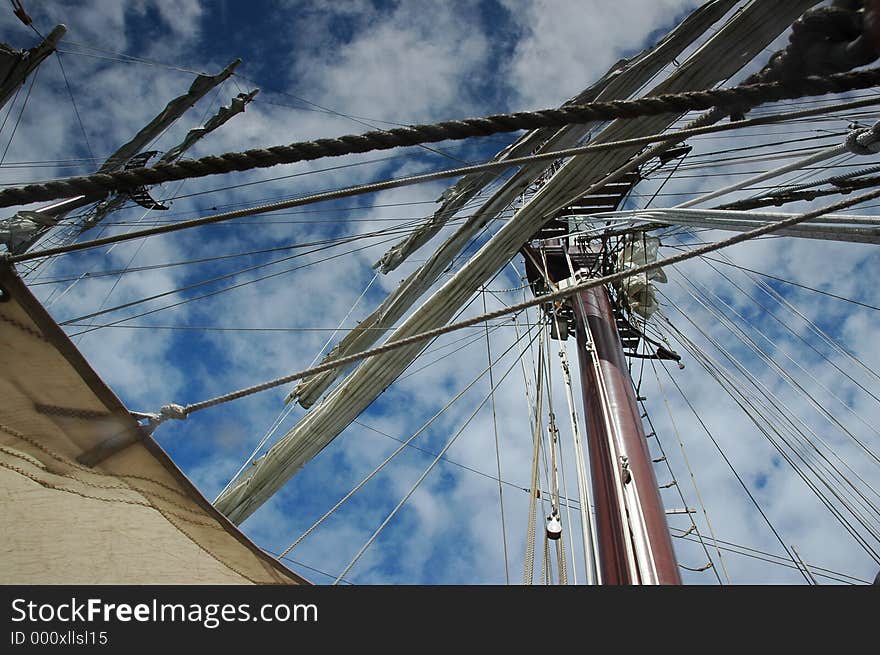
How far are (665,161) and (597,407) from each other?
3569mm

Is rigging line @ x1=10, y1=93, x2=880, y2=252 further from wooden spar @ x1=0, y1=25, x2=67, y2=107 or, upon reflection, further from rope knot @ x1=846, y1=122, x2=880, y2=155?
wooden spar @ x1=0, y1=25, x2=67, y2=107

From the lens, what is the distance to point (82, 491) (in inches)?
82.5

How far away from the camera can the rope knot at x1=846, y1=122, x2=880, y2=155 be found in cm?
274

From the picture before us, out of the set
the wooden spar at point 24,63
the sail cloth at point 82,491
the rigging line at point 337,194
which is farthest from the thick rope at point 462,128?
the wooden spar at point 24,63

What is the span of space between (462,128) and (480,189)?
4.99 m

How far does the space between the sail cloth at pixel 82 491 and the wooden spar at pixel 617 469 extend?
3.25 meters

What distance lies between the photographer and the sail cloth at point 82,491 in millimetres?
1918

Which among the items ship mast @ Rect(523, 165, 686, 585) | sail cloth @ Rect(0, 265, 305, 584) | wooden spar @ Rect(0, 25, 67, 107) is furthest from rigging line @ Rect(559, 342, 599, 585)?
wooden spar @ Rect(0, 25, 67, 107)

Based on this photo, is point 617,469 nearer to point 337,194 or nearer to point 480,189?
point 480,189

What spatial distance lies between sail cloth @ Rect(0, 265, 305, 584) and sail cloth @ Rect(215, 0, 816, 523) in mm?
3294
